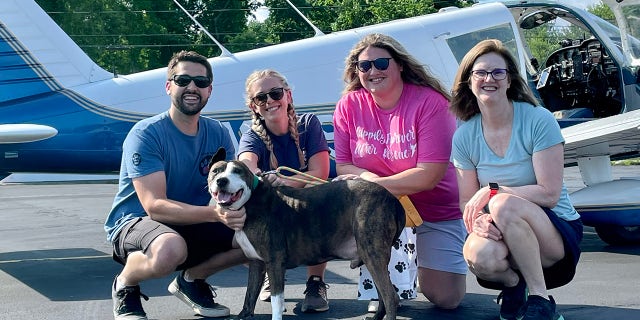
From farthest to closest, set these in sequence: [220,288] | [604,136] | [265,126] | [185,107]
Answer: [604,136]
[220,288]
[265,126]
[185,107]

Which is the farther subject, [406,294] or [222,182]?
[406,294]

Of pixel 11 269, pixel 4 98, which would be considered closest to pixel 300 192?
pixel 11 269

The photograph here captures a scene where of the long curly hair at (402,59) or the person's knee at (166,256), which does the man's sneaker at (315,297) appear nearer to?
the person's knee at (166,256)

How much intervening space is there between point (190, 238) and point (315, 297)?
86 cm

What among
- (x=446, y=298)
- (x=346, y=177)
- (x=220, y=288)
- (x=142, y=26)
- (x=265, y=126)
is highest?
(x=142, y=26)

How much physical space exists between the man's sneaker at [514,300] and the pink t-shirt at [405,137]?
771mm

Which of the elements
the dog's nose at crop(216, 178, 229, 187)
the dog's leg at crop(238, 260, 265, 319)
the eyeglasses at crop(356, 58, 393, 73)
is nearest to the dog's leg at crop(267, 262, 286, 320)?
the dog's leg at crop(238, 260, 265, 319)

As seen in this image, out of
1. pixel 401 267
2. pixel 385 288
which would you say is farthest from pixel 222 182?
pixel 401 267

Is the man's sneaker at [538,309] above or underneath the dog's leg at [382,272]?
underneath

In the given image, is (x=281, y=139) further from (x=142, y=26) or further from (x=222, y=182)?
(x=142, y=26)

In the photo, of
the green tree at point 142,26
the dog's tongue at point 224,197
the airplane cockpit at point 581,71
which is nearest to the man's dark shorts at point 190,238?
the dog's tongue at point 224,197

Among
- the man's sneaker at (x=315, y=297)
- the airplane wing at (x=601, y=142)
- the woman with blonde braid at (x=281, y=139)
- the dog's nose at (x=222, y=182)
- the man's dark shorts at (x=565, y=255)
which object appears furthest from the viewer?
the airplane wing at (x=601, y=142)

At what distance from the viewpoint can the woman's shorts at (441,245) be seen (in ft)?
Answer: 16.5

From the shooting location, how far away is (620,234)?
7.45 m
